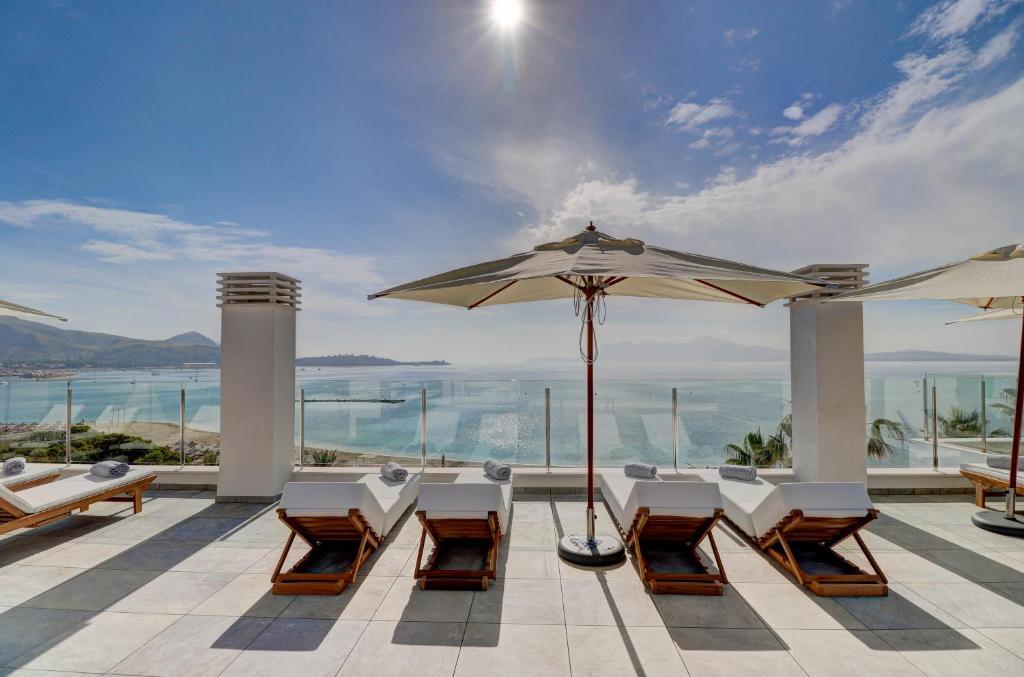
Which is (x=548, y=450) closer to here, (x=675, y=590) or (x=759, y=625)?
(x=675, y=590)

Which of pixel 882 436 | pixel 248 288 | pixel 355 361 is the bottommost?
pixel 882 436

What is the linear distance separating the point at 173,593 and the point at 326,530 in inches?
42.3

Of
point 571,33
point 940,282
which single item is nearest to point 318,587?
point 940,282

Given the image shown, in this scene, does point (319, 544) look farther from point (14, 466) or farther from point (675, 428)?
point (675, 428)

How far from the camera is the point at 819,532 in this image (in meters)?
3.53

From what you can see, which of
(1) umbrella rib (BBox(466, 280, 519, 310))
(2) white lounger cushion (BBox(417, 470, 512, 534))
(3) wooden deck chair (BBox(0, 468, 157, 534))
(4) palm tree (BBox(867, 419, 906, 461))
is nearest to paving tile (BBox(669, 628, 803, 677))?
(2) white lounger cushion (BBox(417, 470, 512, 534))

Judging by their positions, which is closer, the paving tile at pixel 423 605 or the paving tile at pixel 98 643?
the paving tile at pixel 98 643

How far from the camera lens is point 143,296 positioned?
56.0 feet

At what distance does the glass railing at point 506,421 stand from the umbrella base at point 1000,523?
133 cm

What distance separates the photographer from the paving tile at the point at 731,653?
7.54 ft

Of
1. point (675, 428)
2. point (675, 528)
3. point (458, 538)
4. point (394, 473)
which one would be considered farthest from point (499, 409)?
point (675, 528)

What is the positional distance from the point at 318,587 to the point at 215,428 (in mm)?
4002

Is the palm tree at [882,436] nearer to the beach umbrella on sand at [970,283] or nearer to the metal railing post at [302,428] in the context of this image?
the beach umbrella on sand at [970,283]

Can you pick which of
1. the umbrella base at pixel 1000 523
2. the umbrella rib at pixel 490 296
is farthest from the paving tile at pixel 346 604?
the umbrella base at pixel 1000 523
